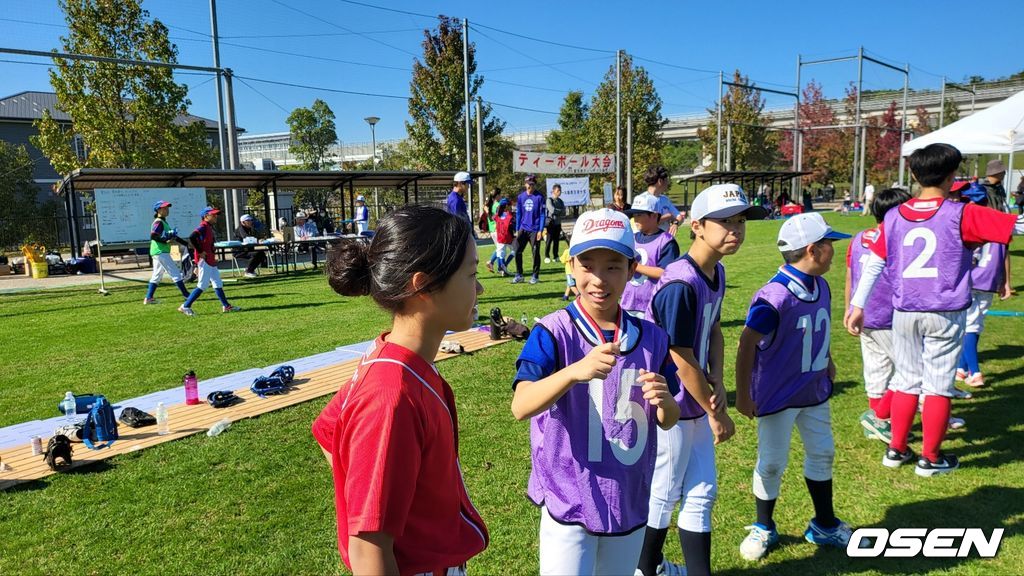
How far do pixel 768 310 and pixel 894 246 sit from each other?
6.59ft

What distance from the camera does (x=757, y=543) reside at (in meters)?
3.51

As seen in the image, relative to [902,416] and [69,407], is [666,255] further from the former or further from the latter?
[69,407]

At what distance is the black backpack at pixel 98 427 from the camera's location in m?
5.19

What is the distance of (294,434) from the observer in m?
5.51

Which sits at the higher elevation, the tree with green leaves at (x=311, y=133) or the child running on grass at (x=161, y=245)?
the tree with green leaves at (x=311, y=133)

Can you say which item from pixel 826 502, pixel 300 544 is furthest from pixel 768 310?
pixel 300 544

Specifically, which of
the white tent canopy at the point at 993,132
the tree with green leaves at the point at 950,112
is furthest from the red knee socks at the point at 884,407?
the tree with green leaves at the point at 950,112

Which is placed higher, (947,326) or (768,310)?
(768,310)

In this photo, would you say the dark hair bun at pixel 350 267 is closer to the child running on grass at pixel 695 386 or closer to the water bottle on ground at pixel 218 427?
the child running on grass at pixel 695 386

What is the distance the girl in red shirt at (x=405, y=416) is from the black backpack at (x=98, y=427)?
454 centimetres

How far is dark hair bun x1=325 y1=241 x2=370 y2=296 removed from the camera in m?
1.80

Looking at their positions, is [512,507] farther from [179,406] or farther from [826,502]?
[179,406]

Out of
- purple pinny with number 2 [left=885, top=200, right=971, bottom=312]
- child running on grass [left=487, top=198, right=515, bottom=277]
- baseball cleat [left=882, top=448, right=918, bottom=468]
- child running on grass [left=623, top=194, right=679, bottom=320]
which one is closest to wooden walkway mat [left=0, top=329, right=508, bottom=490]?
child running on grass [left=623, top=194, right=679, bottom=320]

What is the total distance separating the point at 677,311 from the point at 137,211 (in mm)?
18978
